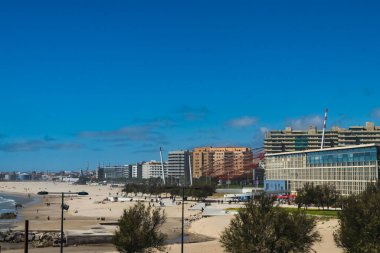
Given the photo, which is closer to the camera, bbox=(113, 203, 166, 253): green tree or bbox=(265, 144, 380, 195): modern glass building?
bbox=(113, 203, 166, 253): green tree

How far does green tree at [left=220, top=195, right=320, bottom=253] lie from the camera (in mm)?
31391

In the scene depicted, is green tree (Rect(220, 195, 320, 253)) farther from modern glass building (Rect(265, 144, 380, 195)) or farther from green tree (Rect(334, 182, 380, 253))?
modern glass building (Rect(265, 144, 380, 195))

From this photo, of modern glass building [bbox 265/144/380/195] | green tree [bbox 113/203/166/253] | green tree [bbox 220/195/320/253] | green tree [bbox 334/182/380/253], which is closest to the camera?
green tree [bbox 220/195/320/253]

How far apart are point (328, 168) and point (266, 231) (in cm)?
8751

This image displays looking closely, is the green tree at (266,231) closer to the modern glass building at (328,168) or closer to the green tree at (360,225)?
the green tree at (360,225)

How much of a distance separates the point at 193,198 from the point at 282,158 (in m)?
38.6

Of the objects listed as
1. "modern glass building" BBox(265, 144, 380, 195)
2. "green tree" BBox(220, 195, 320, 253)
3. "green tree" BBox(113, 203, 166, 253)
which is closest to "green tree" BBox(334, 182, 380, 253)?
"green tree" BBox(220, 195, 320, 253)

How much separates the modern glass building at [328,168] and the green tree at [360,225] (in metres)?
52.8

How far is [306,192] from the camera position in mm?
95312

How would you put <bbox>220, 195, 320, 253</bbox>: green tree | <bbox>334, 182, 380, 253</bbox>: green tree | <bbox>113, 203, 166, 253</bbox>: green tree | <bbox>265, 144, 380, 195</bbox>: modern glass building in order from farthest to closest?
<bbox>265, 144, 380, 195</bbox>: modern glass building
<bbox>113, 203, 166, 253</bbox>: green tree
<bbox>334, 182, 380, 253</bbox>: green tree
<bbox>220, 195, 320, 253</bbox>: green tree

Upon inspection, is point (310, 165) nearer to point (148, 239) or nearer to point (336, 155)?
point (336, 155)

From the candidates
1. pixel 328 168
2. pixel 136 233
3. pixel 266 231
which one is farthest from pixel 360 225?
pixel 328 168

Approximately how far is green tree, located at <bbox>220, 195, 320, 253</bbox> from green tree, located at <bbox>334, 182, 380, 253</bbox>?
3020 mm

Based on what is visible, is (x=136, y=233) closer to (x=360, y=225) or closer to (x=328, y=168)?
(x=360, y=225)
